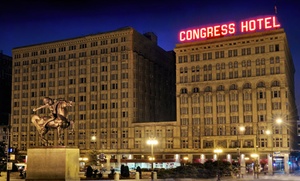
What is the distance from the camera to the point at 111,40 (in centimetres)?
14225

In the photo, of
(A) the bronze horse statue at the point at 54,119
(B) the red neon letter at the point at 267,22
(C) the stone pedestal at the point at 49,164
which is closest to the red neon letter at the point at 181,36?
(B) the red neon letter at the point at 267,22

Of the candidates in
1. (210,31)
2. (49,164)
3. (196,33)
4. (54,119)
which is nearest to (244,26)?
(210,31)

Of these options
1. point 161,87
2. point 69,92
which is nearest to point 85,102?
point 69,92

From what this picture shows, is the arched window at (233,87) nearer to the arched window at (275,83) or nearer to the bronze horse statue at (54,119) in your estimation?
the arched window at (275,83)

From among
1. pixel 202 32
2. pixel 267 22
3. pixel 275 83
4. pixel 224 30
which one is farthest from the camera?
pixel 202 32

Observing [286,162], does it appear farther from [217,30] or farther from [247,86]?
[217,30]

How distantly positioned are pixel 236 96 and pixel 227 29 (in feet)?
64.2

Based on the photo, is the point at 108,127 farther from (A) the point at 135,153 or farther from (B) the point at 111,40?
(B) the point at 111,40

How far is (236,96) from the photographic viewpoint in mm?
125938

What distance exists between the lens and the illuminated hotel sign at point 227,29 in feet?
406

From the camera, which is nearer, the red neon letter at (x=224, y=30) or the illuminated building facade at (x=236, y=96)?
the illuminated building facade at (x=236, y=96)

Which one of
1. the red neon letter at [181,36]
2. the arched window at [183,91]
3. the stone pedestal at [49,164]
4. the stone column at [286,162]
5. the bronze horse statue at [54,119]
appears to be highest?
the red neon letter at [181,36]

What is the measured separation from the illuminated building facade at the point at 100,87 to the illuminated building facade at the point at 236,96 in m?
12.1

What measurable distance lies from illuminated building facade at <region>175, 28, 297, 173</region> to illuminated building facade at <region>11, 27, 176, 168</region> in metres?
12.1
